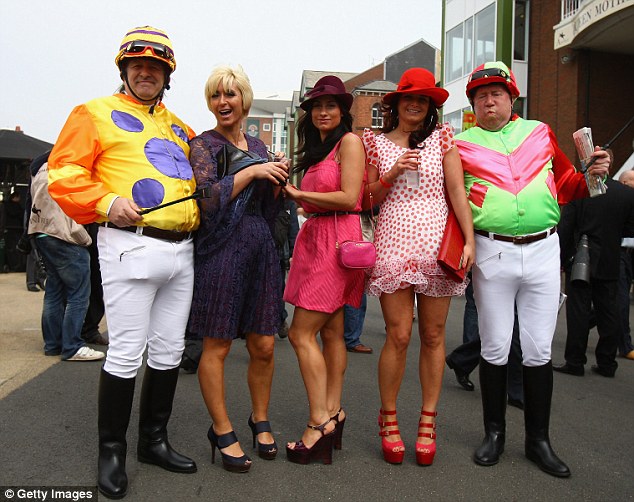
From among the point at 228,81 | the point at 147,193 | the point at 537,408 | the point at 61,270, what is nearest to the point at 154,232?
the point at 147,193

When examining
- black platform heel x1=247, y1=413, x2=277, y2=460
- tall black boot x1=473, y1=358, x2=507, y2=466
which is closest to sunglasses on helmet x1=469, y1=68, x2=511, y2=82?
tall black boot x1=473, y1=358, x2=507, y2=466

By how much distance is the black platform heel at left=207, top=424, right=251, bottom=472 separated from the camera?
3.16 metres

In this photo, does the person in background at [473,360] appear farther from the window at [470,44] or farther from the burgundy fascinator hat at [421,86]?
the window at [470,44]

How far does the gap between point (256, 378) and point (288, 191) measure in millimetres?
1046

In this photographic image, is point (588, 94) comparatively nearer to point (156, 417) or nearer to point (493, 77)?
point (493, 77)

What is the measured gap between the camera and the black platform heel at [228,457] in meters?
3.16

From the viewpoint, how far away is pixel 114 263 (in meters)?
2.93

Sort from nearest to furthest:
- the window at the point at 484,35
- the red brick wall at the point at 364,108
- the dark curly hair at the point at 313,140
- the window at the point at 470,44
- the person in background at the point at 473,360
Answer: the dark curly hair at the point at 313,140
the person in background at the point at 473,360
the window at the point at 484,35
the window at the point at 470,44
the red brick wall at the point at 364,108

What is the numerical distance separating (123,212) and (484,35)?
20393 millimetres

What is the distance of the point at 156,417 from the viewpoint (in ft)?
10.6

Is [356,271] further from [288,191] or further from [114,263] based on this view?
[114,263]

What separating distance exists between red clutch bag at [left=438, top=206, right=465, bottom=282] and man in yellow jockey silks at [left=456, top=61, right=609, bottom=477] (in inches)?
7.9

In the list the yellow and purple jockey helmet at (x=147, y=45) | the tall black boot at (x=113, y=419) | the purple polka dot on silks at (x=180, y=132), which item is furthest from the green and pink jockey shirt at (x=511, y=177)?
the tall black boot at (x=113, y=419)

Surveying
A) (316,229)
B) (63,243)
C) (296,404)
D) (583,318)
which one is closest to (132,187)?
(316,229)
